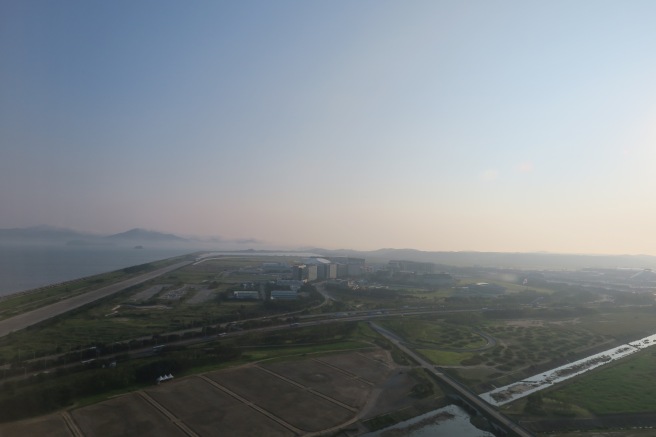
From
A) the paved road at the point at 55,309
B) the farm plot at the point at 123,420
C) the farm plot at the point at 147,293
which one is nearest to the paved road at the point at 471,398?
the farm plot at the point at 123,420

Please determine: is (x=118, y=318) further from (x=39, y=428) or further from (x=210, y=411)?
(x=210, y=411)

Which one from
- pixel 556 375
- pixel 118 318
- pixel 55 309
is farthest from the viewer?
pixel 55 309

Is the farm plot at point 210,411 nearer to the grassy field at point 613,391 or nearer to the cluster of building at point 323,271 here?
the grassy field at point 613,391

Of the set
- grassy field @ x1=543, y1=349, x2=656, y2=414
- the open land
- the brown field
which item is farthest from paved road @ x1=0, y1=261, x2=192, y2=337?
grassy field @ x1=543, y1=349, x2=656, y2=414

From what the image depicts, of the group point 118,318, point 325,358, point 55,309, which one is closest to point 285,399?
point 325,358

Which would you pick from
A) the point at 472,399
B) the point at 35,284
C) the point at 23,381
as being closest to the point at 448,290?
the point at 472,399

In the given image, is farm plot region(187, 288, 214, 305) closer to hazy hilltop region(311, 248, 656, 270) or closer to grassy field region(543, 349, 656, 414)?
grassy field region(543, 349, 656, 414)
